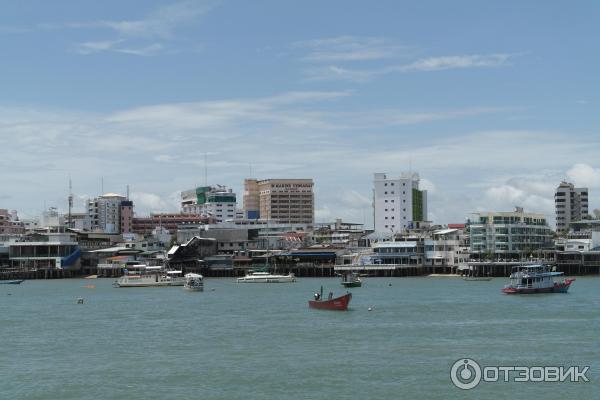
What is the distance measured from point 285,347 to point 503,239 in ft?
359

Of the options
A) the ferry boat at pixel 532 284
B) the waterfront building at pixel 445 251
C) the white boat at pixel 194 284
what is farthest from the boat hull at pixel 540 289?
the waterfront building at pixel 445 251

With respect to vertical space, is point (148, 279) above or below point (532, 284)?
below

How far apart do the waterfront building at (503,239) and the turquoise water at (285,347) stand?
68261 mm

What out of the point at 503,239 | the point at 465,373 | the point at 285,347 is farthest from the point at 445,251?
the point at 465,373

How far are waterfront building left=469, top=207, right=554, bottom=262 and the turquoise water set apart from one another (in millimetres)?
68261

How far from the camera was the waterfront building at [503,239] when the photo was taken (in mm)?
154625

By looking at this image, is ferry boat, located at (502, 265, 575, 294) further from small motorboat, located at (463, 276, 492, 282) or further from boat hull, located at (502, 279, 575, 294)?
small motorboat, located at (463, 276, 492, 282)

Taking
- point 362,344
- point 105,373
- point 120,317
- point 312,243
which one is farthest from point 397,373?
point 312,243

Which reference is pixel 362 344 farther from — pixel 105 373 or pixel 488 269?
pixel 488 269

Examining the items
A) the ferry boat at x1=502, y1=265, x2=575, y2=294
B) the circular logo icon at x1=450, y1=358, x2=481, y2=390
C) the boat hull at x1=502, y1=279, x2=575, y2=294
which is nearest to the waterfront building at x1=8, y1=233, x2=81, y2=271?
the ferry boat at x1=502, y1=265, x2=575, y2=294

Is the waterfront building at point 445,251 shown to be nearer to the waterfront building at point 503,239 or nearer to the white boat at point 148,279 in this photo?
the waterfront building at point 503,239

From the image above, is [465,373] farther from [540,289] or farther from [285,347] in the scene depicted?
[540,289]

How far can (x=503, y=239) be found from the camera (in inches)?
6117

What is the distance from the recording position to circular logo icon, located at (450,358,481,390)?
130 feet
